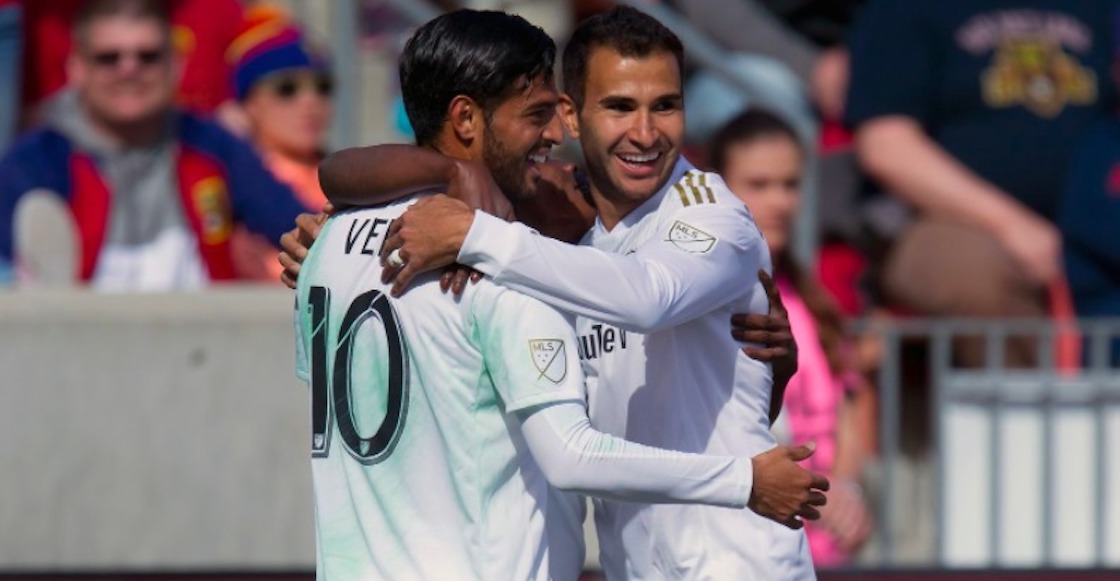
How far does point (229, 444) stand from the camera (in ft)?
23.8

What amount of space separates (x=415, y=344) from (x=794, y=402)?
12.1ft

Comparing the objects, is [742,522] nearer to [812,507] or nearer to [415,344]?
[812,507]

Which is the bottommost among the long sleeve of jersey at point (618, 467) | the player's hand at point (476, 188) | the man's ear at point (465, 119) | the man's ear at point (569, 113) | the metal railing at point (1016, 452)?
the metal railing at point (1016, 452)

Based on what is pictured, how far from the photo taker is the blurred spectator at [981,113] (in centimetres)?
809

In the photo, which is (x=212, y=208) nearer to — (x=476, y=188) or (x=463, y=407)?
(x=476, y=188)

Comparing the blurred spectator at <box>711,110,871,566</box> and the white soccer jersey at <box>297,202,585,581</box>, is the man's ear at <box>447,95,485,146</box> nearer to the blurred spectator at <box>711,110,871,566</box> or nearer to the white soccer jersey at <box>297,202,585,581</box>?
the white soccer jersey at <box>297,202,585,581</box>

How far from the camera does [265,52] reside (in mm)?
8250

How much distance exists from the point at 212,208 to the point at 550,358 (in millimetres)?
4388

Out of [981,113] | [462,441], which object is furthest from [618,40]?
[981,113]

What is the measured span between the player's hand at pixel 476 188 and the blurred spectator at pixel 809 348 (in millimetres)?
3350

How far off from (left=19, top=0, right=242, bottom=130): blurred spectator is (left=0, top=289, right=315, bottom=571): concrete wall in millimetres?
1367

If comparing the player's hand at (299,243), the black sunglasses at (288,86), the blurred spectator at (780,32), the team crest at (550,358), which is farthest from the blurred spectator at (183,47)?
the team crest at (550,358)

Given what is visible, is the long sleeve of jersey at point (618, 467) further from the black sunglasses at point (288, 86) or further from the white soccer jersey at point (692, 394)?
the black sunglasses at point (288, 86)

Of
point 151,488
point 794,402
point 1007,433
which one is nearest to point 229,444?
point 151,488
